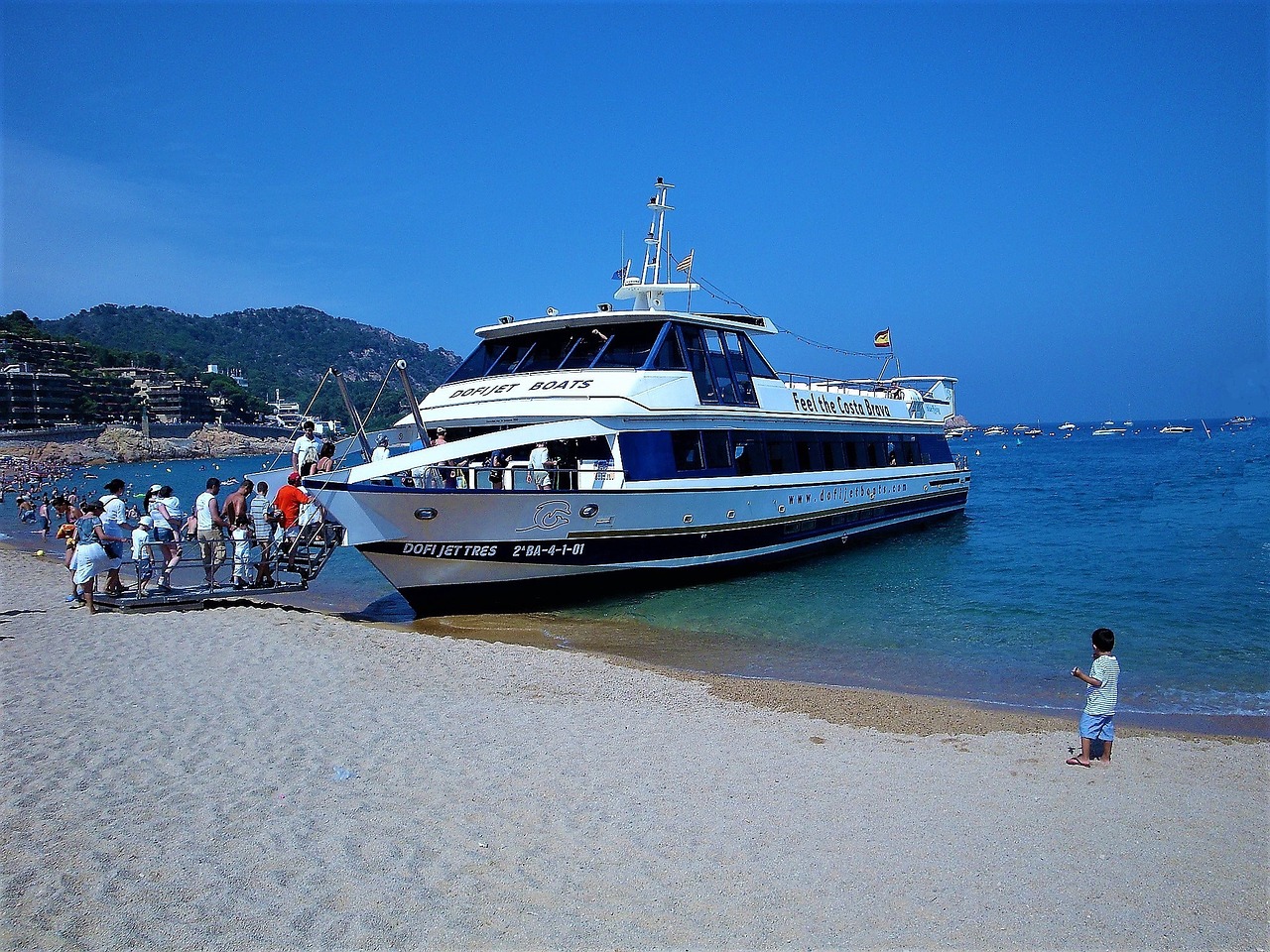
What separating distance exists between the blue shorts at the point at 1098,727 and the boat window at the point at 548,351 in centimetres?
1155

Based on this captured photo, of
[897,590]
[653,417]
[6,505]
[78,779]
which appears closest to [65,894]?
[78,779]

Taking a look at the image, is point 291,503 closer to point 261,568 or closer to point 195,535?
point 261,568

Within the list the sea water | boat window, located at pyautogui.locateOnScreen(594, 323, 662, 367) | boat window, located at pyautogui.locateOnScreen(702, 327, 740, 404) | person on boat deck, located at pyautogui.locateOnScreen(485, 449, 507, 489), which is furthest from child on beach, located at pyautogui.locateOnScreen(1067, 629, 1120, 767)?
boat window, located at pyautogui.locateOnScreen(702, 327, 740, 404)

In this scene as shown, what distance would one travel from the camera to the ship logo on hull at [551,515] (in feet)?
44.0

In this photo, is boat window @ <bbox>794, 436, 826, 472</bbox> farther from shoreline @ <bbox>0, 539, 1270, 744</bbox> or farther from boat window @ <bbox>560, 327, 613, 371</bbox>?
shoreline @ <bbox>0, 539, 1270, 744</bbox>

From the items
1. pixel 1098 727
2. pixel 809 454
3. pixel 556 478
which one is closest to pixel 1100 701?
pixel 1098 727

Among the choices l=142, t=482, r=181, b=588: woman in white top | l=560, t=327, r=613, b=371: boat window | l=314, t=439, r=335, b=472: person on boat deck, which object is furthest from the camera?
l=560, t=327, r=613, b=371: boat window

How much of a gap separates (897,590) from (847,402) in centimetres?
680

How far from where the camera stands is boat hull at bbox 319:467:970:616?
12555 millimetres

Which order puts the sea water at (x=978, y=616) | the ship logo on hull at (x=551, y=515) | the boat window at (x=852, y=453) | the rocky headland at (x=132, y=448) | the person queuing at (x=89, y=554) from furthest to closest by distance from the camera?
the rocky headland at (x=132, y=448)
the boat window at (x=852, y=453)
the ship logo on hull at (x=551, y=515)
the person queuing at (x=89, y=554)
the sea water at (x=978, y=616)

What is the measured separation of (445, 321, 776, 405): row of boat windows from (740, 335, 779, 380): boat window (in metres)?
0.06

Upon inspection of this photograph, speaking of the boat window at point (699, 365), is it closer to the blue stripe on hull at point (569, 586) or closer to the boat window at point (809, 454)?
the blue stripe on hull at point (569, 586)

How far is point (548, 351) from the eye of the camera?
664 inches

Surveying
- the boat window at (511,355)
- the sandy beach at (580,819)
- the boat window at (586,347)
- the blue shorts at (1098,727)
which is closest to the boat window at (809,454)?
the boat window at (586,347)
